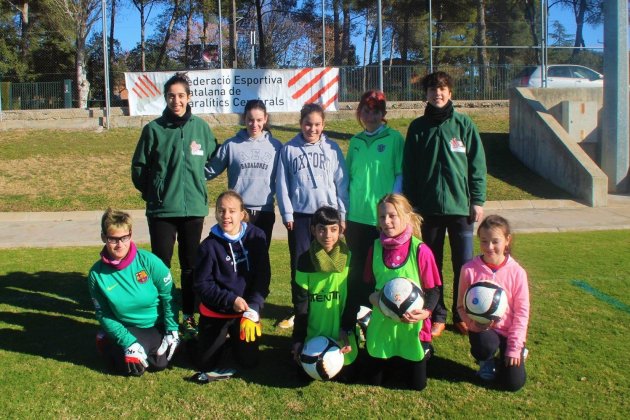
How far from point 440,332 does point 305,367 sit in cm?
137

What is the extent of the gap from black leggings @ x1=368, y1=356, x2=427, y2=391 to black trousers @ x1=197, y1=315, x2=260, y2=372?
89cm

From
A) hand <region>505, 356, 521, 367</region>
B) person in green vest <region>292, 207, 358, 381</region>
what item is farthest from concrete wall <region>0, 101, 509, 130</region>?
hand <region>505, 356, 521, 367</region>

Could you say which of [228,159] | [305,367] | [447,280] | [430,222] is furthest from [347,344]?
[447,280]

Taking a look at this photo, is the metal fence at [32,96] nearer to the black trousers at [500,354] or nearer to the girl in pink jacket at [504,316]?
the girl in pink jacket at [504,316]

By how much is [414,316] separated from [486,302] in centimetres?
50

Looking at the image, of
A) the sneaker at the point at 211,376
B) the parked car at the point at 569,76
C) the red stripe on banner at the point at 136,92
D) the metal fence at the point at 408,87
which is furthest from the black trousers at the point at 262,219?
the metal fence at the point at 408,87

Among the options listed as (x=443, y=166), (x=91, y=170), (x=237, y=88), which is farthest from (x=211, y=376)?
(x=237, y=88)

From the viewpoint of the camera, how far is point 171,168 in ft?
17.5

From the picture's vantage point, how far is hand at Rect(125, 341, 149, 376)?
14.5ft

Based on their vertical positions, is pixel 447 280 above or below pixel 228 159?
below

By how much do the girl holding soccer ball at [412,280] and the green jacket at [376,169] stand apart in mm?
657

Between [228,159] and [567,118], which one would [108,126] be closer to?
[567,118]

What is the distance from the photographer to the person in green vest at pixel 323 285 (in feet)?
14.7

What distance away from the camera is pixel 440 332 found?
510 centimetres
